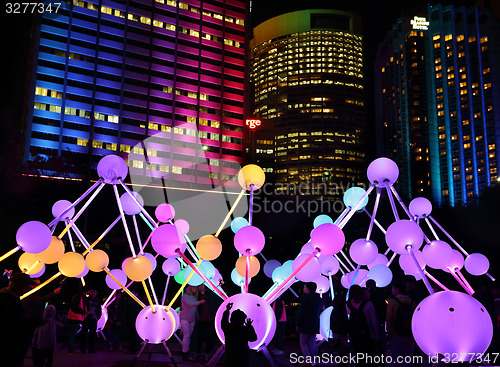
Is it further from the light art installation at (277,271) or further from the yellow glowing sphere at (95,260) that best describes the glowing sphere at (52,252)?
the yellow glowing sphere at (95,260)

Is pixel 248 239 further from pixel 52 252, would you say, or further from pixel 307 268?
pixel 52 252

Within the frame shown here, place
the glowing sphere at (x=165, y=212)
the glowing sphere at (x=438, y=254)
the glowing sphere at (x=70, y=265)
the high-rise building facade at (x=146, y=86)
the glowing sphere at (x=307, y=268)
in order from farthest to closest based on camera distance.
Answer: the high-rise building facade at (x=146, y=86), the glowing sphere at (x=165, y=212), the glowing sphere at (x=438, y=254), the glowing sphere at (x=70, y=265), the glowing sphere at (x=307, y=268)

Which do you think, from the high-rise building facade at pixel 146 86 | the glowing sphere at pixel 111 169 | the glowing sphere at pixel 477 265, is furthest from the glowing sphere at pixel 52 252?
the high-rise building facade at pixel 146 86

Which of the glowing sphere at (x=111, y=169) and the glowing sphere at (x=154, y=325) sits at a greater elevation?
the glowing sphere at (x=111, y=169)

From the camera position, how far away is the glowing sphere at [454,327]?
5742mm

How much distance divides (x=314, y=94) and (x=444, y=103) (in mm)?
53442

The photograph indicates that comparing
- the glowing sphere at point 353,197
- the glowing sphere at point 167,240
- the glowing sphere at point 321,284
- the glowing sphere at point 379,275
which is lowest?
the glowing sphere at point 321,284

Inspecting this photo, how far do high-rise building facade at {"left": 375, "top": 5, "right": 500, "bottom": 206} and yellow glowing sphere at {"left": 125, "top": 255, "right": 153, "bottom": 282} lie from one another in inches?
3085

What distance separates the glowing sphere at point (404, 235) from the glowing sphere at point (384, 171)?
3.14 feet

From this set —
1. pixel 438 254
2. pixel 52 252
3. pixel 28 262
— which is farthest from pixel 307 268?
pixel 28 262

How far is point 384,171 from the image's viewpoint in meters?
8.51

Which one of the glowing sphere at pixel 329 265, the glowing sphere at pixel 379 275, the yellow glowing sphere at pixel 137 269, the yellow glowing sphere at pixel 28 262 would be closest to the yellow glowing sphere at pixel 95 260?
the yellow glowing sphere at pixel 28 262

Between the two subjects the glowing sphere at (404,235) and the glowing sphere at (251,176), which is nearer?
the glowing sphere at (404,235)

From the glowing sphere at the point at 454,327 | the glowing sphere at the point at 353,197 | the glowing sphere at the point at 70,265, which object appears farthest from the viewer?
the glowing sphere at the point at 353,197
